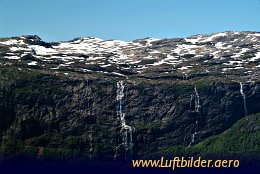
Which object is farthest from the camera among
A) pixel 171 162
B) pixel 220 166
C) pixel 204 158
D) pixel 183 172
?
pixel 204 158

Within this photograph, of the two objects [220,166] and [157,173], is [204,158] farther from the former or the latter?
[157,173]

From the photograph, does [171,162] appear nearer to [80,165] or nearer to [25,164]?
[80,165]

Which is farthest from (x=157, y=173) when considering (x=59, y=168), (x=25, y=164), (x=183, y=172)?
(x=25, y=164)

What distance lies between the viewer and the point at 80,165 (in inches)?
7687

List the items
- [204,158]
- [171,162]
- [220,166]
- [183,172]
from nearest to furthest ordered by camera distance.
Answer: [183,172] < [220,166] < [171,162] < [204,158]

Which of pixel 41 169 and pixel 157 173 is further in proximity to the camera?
pixel 41 169

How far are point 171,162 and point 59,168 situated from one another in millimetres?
39124

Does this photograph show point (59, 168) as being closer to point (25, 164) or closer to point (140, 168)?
point (25, 164)

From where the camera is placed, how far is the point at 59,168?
7200 inches

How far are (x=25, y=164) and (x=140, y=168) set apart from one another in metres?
41.7

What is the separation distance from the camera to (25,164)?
19038 centimetres

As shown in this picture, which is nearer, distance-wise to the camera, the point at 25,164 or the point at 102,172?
the point at 102,172

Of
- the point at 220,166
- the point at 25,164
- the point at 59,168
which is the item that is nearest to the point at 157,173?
the point at 220,166

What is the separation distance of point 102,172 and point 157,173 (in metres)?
20.1
